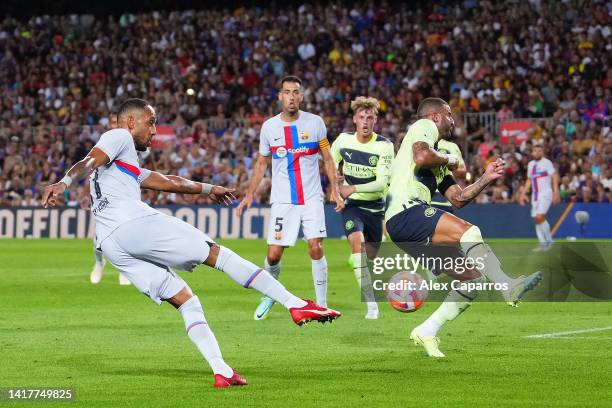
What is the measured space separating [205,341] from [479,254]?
2653mm

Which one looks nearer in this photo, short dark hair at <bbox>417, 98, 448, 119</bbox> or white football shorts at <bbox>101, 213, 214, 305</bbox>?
white football shorts at <bbox>101, 213, 214, 305</bbox>

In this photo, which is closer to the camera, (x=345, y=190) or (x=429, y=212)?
(x=429, y=212)

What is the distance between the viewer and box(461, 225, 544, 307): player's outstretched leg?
31.5 ft

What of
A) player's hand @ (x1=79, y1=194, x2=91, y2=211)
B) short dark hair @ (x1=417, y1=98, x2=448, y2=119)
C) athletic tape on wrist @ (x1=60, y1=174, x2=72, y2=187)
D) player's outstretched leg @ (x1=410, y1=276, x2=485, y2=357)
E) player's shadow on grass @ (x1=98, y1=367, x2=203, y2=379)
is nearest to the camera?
athletic tape on wrist @ (x1=60, y1=174, x2=72, y2=187)

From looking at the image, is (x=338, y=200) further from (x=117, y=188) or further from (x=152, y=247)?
(x=152, y=247)

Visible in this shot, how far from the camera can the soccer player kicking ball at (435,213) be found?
980 cm

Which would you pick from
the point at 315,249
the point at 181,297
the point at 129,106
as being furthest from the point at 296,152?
the point at 181,297

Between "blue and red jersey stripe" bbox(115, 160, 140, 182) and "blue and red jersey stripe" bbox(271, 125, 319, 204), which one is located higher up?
"blue and red jersey stripe" bbox(115, 160, 140, 182)

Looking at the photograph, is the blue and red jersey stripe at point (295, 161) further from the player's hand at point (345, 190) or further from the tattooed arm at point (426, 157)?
the tattooed arm at point (426, 157)

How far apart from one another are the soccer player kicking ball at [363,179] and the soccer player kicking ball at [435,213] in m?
3.68

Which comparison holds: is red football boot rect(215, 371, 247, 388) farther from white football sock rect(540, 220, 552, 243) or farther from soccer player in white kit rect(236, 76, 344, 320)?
white football sock rect(540, 220, 552, 243)

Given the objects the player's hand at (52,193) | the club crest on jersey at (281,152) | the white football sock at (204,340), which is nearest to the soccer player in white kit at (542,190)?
the club crest on jersey at (281,152)

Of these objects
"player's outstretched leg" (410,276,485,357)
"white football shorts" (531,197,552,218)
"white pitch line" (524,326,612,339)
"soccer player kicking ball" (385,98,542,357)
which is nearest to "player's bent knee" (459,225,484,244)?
"soccer player kicking ball" (385,98,542,357)

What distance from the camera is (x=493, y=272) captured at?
9.90m
